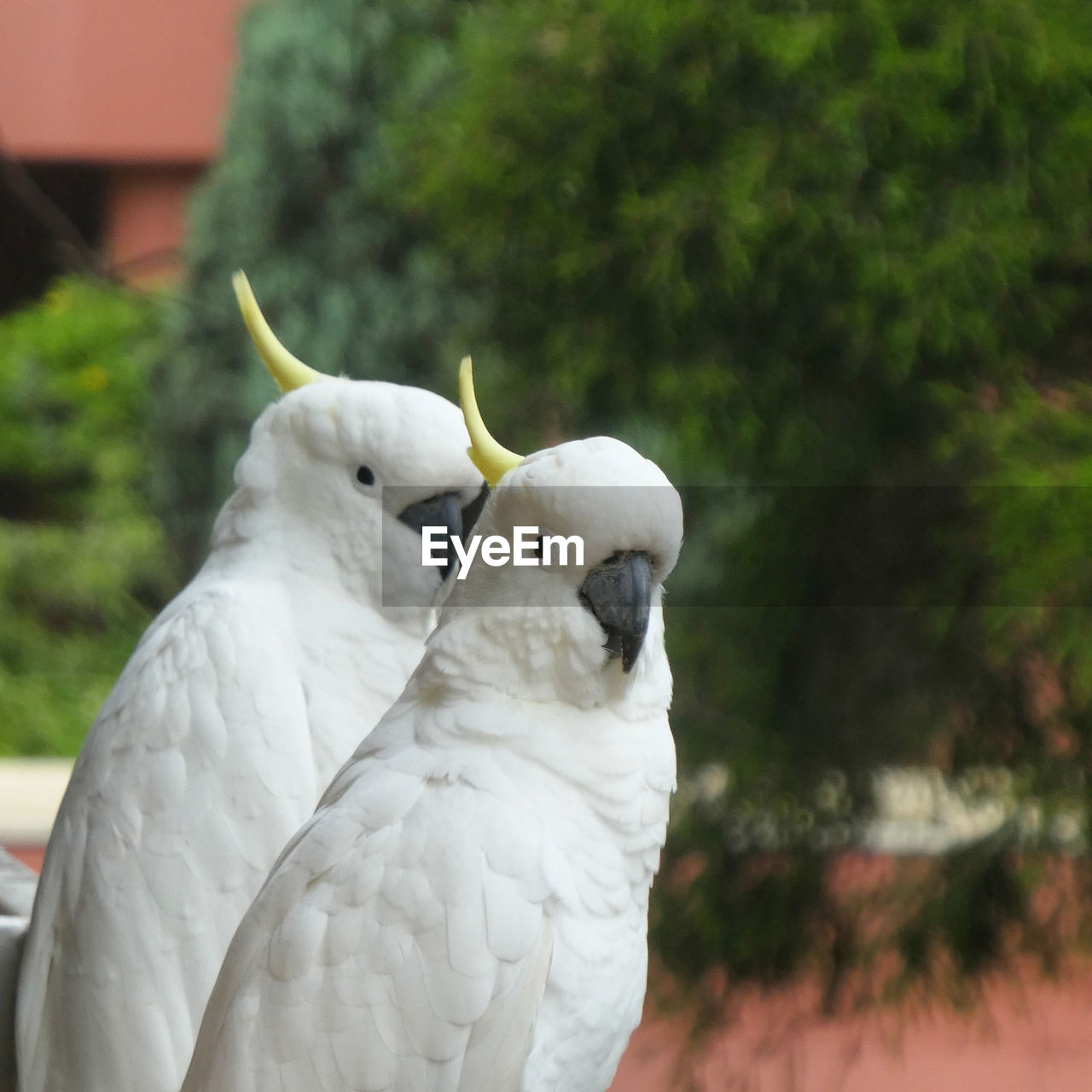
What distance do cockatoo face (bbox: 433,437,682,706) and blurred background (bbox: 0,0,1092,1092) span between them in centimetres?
81

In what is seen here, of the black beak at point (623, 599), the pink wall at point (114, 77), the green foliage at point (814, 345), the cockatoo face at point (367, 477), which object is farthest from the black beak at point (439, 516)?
the pink wall at point (114, 77)

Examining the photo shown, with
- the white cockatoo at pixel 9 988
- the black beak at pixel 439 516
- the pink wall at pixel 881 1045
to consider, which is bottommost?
the pink wall at pixel 881 1045

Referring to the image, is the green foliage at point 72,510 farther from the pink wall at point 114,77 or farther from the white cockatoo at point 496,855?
the white cockatoo at point 496,855

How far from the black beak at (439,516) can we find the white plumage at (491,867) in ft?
0.68

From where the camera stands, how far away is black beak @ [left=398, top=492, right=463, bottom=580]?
3.14 ft

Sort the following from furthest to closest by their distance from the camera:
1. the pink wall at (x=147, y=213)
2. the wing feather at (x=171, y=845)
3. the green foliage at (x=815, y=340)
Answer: the pink wall at (x=147, y=213) < the green foliage at (x=815, y=340) < the wing feather at (x=171, y=845)

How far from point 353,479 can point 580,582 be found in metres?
0.33

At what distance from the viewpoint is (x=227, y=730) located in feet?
3.02

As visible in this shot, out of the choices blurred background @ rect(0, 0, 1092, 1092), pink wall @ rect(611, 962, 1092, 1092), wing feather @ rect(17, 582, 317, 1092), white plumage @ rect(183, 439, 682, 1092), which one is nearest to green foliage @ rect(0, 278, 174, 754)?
blurred background @ rect(0, 0, 1092, 1092)

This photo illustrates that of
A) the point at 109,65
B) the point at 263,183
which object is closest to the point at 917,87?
the point at 263,183

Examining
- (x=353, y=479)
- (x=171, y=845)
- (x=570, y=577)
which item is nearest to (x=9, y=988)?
(x=171, y=845)

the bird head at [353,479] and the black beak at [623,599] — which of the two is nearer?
the black beak at [623,599]

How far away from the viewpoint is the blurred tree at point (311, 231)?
105 inches

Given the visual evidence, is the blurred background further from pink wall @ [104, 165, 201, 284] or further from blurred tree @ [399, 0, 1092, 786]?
pink wall @ [104, 165, 201, 284]
